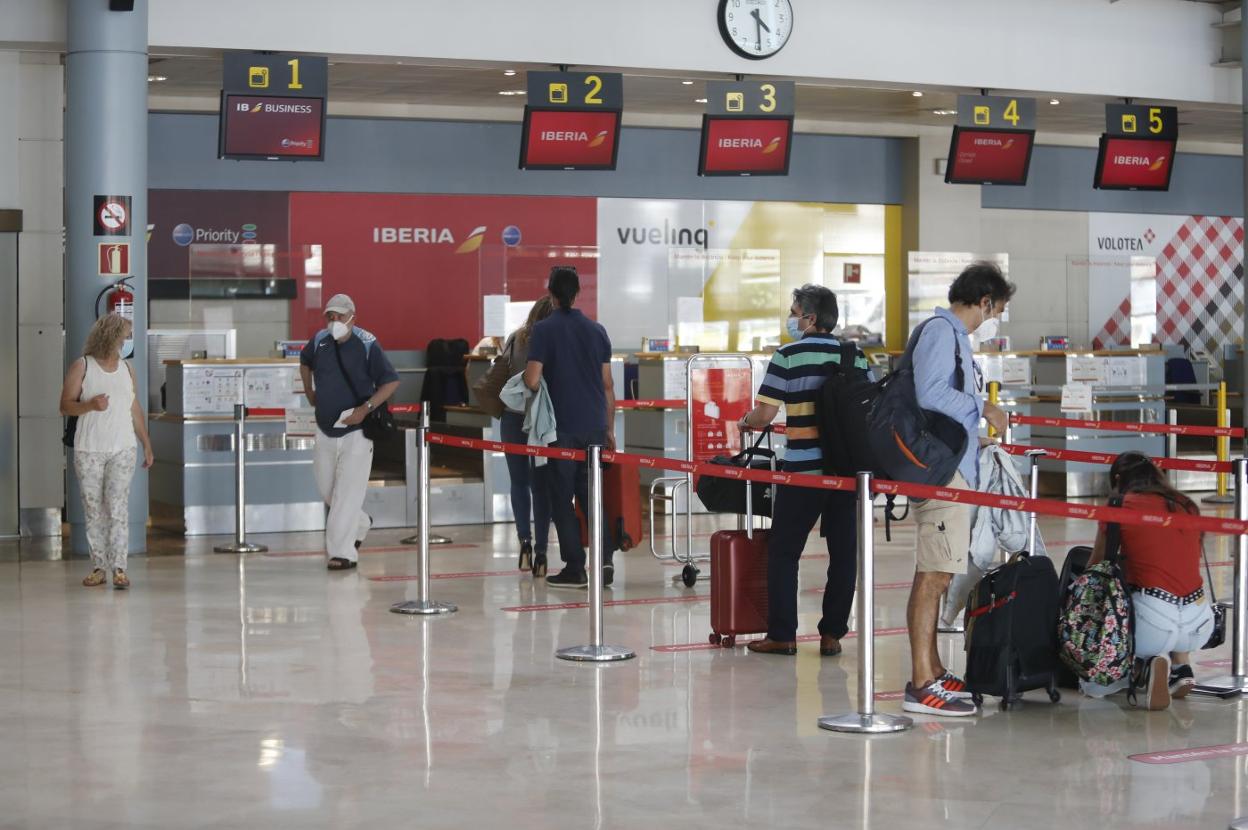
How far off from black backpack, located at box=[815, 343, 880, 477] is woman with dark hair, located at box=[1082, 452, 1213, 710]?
35.0 inches

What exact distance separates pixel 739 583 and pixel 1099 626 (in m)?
1.57

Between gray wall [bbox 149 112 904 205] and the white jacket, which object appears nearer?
the white jacket

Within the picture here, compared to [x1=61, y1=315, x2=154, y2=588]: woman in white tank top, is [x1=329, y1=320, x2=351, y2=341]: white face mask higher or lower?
higher

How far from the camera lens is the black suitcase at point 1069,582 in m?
5.55

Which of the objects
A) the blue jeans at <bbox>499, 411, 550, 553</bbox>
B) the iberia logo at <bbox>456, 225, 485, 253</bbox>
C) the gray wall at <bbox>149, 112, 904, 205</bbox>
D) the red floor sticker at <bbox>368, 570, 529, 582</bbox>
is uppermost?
the gray wall at <bbox>149, 112, 904, 205</bbox>

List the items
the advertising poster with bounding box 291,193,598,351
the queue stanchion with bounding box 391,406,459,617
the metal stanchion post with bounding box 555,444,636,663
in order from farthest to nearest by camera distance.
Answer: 1. the advertising poster with bounding box 291,193,598,351
2. the queue stanchion with bounding box 391,406,459,617
3. the metal stanchion post with bounding box 555,444,636,663

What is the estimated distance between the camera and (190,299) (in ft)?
46.0

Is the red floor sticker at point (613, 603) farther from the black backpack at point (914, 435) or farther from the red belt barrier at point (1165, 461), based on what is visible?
the black backpack at point (914, 435)

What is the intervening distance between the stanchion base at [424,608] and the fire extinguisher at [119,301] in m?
3.01

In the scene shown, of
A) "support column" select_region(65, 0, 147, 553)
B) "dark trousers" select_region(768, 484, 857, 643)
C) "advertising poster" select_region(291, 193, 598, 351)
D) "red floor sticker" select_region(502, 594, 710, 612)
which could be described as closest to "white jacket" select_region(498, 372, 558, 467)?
"red floor sticker" select_region(502, 594, 710, 612)

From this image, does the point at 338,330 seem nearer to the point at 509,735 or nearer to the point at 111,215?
the point at 111,215

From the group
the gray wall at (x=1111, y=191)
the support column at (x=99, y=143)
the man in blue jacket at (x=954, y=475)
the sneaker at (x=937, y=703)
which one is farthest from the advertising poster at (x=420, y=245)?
the sneaker at (x=937, y=703)

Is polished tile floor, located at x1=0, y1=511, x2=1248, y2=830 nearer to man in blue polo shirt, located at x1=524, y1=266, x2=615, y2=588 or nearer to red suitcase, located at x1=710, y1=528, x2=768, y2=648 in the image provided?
red suitcase, located at x1=710, y1=528, x2=768, y2=648

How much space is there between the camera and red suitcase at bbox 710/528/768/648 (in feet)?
21.5
